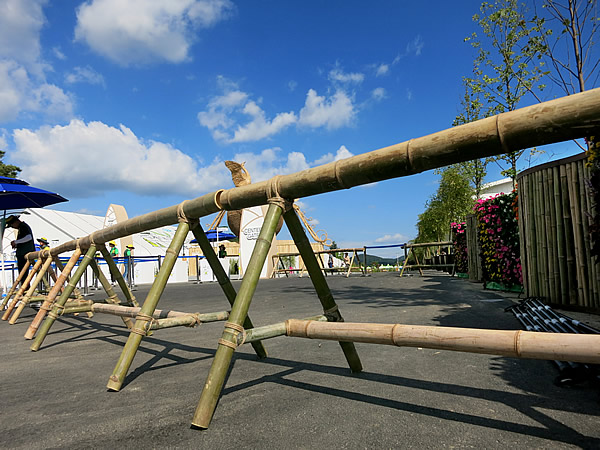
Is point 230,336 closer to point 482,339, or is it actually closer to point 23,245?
point 482,339

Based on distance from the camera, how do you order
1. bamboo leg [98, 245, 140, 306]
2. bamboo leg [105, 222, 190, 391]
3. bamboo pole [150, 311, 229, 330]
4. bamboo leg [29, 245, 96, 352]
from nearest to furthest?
bamboo leg [105, 222, 190, 391] < bamboo pole [150, 311, 229, 330] < bamboo leg [29, 245, 96, 352] < bamboo leg [98, 245, 140, 306]

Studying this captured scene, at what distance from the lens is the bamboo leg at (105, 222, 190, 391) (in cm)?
276

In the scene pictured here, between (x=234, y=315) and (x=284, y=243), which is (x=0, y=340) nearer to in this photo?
(x=234, y=315)

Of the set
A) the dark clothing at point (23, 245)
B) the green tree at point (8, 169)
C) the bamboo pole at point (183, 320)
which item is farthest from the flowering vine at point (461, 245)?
the green tree at point (8, 169)

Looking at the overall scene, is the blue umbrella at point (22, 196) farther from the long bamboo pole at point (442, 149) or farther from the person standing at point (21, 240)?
the long bamboo pole at point (442, 149)

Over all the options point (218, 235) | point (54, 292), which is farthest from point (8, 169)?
point (54, 292)

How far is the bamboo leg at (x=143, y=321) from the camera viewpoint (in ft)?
9.05

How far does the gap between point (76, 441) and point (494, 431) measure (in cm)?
216

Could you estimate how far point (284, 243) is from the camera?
26219mm

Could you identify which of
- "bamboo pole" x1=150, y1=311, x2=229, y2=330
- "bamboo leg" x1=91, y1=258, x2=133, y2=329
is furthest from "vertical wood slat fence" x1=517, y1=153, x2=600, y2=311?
"bamboo leg" x1=91, y1=258, x2=133, y2=329

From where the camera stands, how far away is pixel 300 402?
2.37 metres

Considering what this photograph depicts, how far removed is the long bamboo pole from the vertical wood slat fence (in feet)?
12.7

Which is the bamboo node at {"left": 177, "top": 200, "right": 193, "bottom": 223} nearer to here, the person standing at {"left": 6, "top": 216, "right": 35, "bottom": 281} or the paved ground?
the paved ground

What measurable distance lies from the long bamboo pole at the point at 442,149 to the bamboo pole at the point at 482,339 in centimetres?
85
